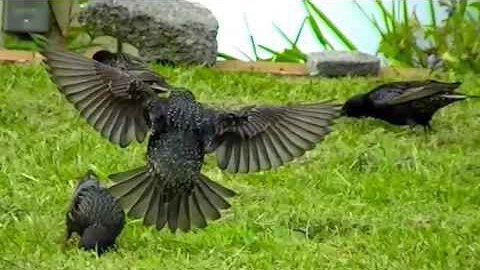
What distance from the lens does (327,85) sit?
29.3ft

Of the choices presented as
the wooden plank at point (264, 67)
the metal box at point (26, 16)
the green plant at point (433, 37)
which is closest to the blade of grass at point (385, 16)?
the green plant at point (433, 37)

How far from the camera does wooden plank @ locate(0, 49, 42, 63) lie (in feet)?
30.0

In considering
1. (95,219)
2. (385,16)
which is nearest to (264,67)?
(385,16)

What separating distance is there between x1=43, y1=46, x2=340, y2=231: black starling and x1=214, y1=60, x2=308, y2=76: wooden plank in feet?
12.6

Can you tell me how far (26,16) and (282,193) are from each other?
3.37 meters

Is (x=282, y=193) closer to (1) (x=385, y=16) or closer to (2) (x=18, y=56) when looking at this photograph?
(2) (x=18, y=56)

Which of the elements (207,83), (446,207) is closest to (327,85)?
(207,83)

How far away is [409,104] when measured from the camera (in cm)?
802

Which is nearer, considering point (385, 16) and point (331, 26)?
point (385, 16)

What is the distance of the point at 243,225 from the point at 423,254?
77 centimetres

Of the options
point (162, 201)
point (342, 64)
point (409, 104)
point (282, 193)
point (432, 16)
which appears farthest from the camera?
point (432, 16)

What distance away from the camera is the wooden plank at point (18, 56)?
913cm

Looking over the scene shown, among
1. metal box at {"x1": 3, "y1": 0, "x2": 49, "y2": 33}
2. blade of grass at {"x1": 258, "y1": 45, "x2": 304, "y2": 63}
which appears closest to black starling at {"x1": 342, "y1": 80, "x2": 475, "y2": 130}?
blade of grass at {"x1": 258, "y1": 45, "x2": 304, "y2": 63}

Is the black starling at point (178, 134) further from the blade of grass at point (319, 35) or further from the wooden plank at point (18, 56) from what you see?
the blade of grass at point (319, 35)
